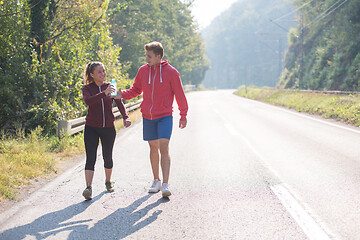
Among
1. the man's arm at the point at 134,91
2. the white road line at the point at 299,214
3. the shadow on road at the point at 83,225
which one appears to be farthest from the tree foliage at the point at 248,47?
the shadow on road at the point at 83,225

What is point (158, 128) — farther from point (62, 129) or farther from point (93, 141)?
point (62, 129)

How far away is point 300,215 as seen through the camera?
3.99m

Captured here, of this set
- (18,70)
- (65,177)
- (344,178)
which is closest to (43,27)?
(18,70)

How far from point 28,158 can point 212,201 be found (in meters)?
3.68

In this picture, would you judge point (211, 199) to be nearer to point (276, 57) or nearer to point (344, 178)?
point (344, 178)

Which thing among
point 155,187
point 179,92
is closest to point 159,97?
point 179,92

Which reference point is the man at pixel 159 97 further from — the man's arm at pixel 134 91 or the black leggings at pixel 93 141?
the black leggings at pixel 93 141

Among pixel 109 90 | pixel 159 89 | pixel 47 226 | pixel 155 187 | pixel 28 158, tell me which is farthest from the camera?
pixel 28 158

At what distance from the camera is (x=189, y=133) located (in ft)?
38.1

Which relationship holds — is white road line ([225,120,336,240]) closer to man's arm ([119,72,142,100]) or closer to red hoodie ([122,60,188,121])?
red hoodie ([122,60,188,121])

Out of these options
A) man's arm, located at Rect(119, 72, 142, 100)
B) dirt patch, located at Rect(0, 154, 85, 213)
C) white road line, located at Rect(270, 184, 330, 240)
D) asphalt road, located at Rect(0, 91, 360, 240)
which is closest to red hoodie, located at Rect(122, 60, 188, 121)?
man's arm, located at Rect(119, 72, 142, 100)

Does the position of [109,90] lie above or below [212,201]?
above

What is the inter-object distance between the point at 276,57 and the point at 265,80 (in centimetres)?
1037

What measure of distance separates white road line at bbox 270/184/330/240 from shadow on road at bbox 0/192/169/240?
1.56m
